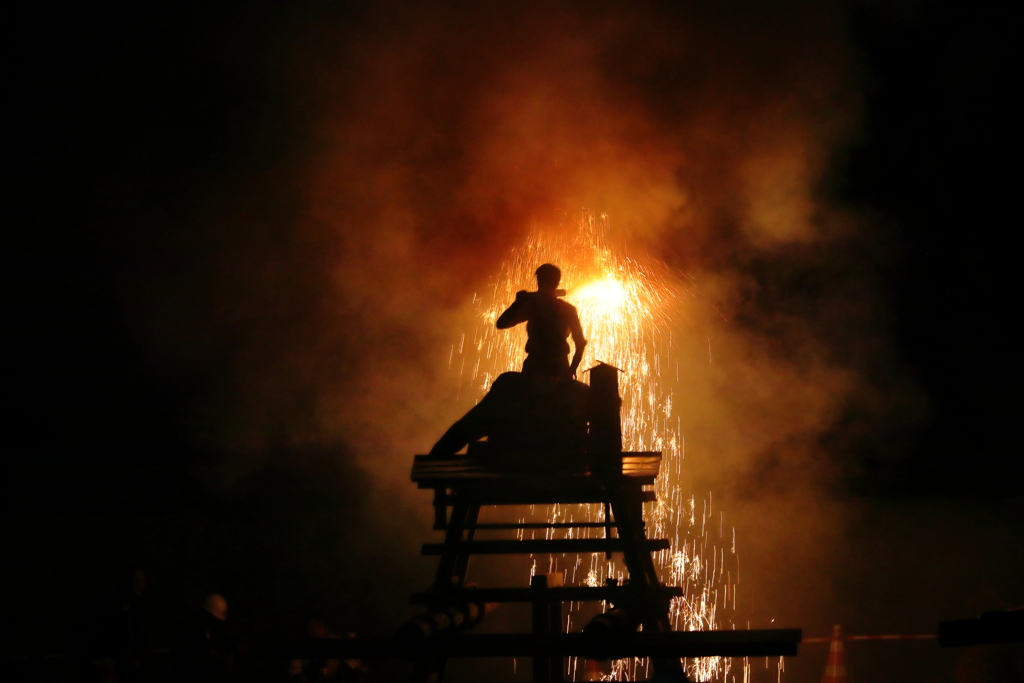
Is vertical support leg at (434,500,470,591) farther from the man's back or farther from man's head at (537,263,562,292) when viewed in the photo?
man's head at (537,263,562,292)

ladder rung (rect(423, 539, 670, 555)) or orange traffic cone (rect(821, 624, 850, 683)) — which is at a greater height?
ladder rung (rect(423, 539, 670, 555))

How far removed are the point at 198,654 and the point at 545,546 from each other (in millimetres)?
3324

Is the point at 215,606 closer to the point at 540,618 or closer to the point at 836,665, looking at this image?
the point at 540,618

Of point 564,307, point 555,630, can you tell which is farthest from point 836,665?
point 564,307

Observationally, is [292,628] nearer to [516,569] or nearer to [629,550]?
[516,569]

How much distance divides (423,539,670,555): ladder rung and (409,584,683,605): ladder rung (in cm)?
28

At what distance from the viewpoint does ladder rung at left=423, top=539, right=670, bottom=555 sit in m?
5.55

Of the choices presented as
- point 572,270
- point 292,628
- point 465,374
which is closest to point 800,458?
point 572,270

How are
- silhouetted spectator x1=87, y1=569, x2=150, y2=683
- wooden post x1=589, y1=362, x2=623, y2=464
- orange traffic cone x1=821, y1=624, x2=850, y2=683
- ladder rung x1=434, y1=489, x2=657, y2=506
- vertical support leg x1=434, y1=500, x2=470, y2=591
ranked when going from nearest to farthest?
vertical support leg x1=434, y1=500, x2=470, y2=591
ladder rung x1=434, y1=489, x2=657, y2=506
wooden post x1=589, y1=362, x2=623, y2=464
silhouetted spectator x1=87, y1=569, x2=150, y2=683
orange traffic cone x1=821, y1=624, x2=850, y2=683

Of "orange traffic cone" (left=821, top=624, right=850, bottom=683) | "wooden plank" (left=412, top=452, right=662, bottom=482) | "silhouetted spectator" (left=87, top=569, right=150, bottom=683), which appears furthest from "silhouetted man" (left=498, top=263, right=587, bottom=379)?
"orange traffic cone" (left=821, top=624, right=850, bottom=683)

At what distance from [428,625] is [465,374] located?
831 centimetres

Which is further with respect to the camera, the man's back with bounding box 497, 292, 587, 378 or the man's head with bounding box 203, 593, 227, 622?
the man's head with bounding box 203, 593, 227, 622

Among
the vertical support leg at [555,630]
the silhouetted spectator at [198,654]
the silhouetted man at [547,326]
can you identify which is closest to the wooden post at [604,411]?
the silhouetted man at [547,326]

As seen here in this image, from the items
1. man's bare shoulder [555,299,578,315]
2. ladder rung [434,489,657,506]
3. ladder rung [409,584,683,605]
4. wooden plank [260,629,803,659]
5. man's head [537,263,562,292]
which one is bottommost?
wooden plank [260,629,803,659]
